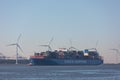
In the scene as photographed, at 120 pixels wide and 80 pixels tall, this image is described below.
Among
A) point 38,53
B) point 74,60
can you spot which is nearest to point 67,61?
point 74,60

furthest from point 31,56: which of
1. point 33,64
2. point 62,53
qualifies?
point 62,53

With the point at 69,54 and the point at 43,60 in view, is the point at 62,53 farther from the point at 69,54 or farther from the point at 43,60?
the point at 43,60

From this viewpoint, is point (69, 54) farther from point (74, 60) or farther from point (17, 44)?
point (17, 44)

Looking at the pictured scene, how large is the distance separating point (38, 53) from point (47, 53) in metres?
6.72

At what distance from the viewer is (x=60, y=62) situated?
630 feet

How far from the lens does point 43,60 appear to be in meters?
183

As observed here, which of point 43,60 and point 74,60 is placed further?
point 74,60

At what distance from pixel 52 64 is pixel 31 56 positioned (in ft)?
37.3

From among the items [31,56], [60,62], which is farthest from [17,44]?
[60,62]

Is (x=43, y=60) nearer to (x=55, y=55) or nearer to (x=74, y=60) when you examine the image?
(x=55, y=55)

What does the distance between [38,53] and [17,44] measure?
11.6 meters

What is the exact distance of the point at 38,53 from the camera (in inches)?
7530

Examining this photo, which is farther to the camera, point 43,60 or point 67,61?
point 67,61

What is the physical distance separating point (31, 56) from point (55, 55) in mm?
12117
